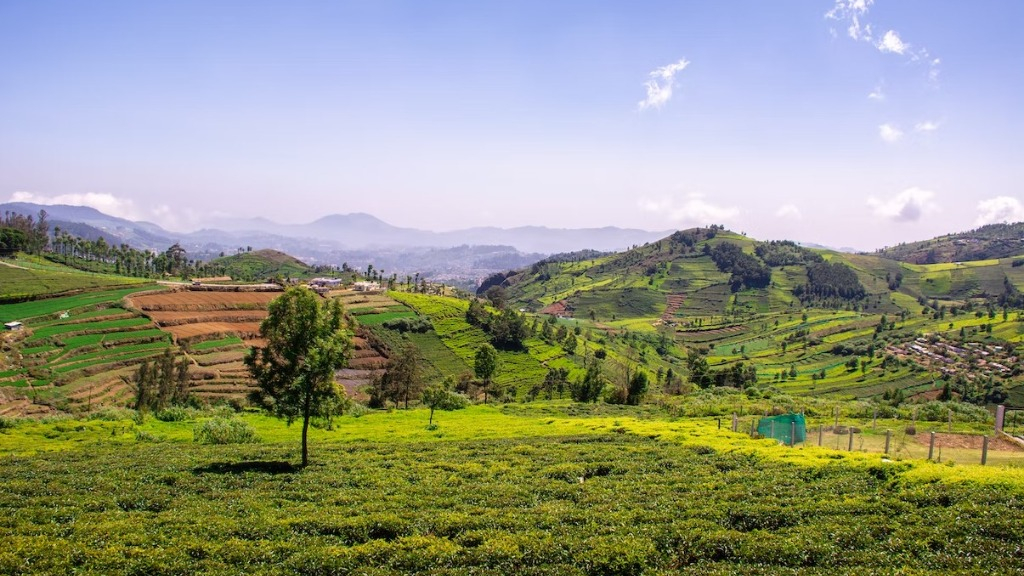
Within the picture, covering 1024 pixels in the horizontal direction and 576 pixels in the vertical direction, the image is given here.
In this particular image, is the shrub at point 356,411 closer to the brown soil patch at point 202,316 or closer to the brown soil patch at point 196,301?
the brown soil patch at point 202,316

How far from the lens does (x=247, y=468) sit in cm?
3584

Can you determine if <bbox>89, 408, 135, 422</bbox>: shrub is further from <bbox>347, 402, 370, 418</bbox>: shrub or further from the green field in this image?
the green field

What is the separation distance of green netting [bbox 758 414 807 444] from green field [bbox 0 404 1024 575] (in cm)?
283

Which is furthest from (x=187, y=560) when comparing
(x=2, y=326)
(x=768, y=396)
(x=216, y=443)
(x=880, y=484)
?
(x=2, y=326)

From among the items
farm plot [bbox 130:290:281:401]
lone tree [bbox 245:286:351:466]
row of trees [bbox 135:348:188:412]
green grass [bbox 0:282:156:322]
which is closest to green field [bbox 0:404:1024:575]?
lone tree [bbox 245:286:351:466]

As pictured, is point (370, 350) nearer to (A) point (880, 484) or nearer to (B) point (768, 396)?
(B) point (768, 396)

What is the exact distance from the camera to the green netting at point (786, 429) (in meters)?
42.5

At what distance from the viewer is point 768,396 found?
88.4 m

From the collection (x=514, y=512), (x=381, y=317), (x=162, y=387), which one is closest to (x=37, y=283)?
(x=162, y=387)

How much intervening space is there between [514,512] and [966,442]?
121ft

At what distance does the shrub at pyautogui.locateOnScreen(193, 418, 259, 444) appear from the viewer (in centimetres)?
5250

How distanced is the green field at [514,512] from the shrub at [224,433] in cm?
1059

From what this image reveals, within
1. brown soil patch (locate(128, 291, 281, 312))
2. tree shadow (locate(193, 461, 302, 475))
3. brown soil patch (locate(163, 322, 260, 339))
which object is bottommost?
brown soil patch (locate(163, 322, 260, 339))

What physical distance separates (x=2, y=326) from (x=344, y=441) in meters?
100
